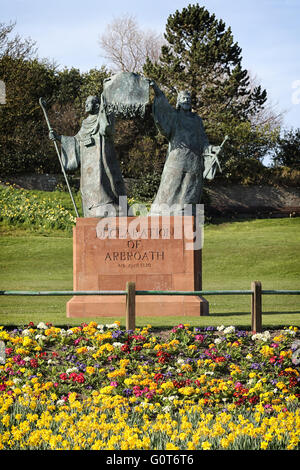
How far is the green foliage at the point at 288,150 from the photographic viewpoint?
36812mm

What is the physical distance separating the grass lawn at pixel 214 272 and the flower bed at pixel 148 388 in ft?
3.63

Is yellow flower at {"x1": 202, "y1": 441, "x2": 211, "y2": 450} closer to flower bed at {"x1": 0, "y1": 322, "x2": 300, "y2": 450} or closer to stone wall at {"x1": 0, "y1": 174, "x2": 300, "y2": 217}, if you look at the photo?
flower bed at {"x1": 0, "y1": 322, "x2": 300, "y2": 450}

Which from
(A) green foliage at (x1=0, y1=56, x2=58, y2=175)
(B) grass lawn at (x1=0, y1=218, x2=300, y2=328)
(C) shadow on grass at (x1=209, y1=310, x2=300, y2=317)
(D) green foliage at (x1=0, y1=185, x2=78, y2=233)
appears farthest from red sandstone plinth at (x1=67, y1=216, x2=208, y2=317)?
(A) green foliage at (x1=0, y1=56, x2=58, y2=175)

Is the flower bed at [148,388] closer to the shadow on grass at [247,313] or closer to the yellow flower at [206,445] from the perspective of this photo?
the yellow flower at [206,445]

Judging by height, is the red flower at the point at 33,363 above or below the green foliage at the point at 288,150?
below

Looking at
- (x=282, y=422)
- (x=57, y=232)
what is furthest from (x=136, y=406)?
(x=57, y=232)

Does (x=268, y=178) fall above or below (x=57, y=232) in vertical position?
above

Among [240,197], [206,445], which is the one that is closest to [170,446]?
[206,445]

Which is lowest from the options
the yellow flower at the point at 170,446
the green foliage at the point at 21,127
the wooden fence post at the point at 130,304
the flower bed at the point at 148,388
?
the flower bed at the point at 148,388

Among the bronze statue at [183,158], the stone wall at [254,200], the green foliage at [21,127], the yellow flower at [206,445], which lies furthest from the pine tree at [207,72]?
the yellow flower at [206,445]
